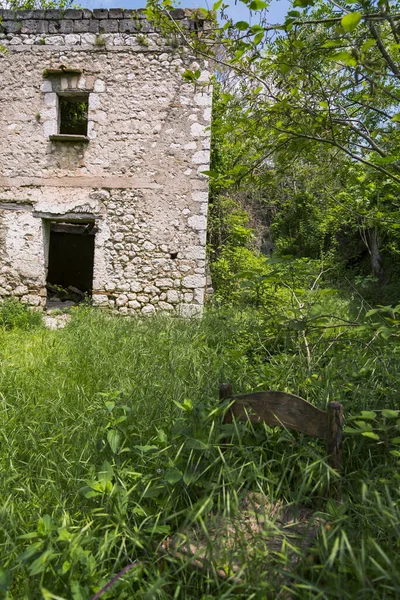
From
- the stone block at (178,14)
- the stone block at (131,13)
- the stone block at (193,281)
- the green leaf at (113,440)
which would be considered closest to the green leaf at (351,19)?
the green leaf at (113,440)

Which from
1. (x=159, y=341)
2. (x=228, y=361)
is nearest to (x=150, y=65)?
(x=159, y=341)

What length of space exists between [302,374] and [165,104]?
5.31 metres

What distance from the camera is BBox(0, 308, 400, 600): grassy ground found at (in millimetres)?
1530

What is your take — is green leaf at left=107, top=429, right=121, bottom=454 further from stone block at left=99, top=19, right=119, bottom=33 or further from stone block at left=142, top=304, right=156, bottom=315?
stone block at left=99, top=19, right=119, bottom=33

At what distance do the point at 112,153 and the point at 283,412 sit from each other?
5716mm

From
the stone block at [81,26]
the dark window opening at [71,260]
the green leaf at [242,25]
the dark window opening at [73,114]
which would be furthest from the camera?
the dark window opening at [71,260]

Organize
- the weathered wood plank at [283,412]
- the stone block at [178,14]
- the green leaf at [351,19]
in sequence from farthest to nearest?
the stone block at [178,14] < the weathered wood plank at [283,412] < the green leaf at [351,19]

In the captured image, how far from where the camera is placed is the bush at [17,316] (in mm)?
6141

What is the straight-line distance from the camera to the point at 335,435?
1.82 meters

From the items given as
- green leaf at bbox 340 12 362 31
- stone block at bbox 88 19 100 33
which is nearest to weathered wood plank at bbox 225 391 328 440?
green leaf at bbox 340 12 362 31

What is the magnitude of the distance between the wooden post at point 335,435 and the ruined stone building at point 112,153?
483 centimetres

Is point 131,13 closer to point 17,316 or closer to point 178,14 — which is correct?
point 178,14

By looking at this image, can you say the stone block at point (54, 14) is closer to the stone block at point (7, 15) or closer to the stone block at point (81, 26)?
the stone block at point (81, 26)

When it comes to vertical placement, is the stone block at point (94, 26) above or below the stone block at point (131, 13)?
below
